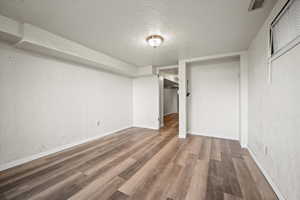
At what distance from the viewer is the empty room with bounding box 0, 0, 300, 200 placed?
1383mm

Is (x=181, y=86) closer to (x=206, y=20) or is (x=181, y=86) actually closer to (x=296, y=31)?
(x=206, y=20)

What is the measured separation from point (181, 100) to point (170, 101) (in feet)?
16.8

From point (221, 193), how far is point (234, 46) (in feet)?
9.75

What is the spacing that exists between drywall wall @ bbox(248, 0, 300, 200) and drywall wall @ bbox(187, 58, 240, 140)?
4.78 ft

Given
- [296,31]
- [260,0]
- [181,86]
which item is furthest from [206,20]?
[181,86]

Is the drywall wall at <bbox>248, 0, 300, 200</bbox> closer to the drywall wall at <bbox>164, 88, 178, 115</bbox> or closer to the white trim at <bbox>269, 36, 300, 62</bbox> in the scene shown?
the white trim at <bbox>269, 36, 300, 62</bbox>

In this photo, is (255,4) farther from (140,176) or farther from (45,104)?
(45,104)

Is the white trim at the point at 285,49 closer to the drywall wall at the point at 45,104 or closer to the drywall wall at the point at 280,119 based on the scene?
the drywall wall at the point at 280,119

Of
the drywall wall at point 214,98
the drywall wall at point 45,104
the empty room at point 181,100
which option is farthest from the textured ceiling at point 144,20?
the drywall wall at point 214,98

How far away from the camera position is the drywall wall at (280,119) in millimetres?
1092

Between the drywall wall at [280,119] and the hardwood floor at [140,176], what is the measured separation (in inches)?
13.0

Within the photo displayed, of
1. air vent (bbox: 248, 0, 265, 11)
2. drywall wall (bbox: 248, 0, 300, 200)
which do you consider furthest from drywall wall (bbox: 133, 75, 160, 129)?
air vent (bbox: 248, 0, 265, 11)

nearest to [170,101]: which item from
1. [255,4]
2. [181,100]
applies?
[181,100]

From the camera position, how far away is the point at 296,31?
109 cm
